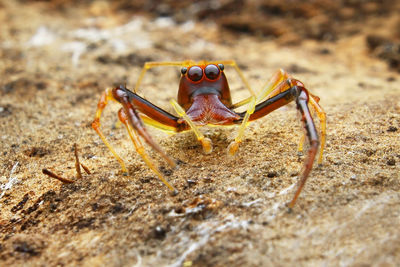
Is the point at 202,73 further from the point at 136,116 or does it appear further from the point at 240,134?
the point at 136,116

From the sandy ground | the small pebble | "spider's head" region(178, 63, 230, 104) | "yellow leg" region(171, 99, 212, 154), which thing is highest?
"spider's head" region(178, 63, 230, 104)

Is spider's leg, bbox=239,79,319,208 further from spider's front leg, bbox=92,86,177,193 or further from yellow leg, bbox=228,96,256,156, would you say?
spider's front leg, bbox=92,86,177,193

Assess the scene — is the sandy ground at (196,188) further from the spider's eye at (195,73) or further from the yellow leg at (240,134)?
the spider's eye at (195,73)

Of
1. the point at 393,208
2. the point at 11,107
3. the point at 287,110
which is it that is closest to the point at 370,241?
the point at 393,208

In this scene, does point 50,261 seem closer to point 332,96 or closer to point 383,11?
point 332,96

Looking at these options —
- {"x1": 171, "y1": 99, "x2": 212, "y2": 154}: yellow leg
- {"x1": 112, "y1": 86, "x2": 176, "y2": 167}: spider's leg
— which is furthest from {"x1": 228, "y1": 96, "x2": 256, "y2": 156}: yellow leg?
{"x1": 112, "y1": 86, "x2": 176, "y2": 167}: spider's leg

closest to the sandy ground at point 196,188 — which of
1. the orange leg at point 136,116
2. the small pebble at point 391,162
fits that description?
the small pebble at point 391,162

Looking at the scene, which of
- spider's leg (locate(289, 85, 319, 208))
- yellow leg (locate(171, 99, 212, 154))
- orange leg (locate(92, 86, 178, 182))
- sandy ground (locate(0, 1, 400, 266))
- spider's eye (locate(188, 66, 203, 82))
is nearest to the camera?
sandy ground (locate(0, 1, 400, 266))

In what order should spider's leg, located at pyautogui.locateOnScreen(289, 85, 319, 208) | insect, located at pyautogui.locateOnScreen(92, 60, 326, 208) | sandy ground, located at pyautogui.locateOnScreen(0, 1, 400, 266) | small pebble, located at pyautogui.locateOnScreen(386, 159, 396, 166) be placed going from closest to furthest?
sandy ground, located at pyautogui.locateOnScreen(0, 1, 400, 266) < spider's leg, located at pyautogui.locateOnScreen(289, 85, 319, 208) < insect, located at pyautogui.locateOnScreen(92, 60, 326, 208) < small pebble, located at pyautogui.locateOnScreen(386, 159, 396, 166)

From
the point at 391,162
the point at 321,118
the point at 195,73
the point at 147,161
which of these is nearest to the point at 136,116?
the point at 147,161
